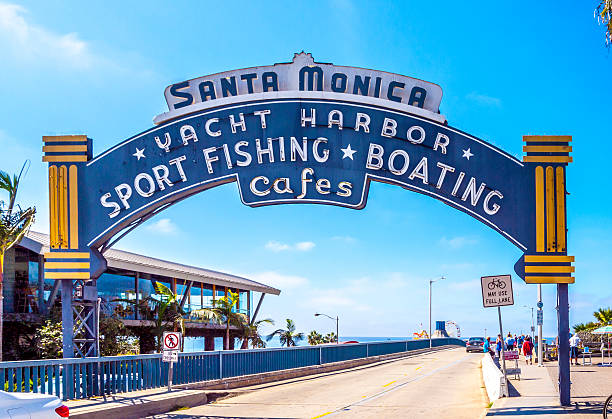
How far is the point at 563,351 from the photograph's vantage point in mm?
16125

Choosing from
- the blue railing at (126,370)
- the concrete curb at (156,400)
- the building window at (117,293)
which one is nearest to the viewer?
the blue railing at (126,370)

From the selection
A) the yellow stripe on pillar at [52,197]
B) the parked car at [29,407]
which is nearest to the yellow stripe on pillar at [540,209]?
the parked car at [29,407]

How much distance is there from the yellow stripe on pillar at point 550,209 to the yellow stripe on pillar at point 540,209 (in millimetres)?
121

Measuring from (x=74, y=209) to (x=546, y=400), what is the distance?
13585 millimetres

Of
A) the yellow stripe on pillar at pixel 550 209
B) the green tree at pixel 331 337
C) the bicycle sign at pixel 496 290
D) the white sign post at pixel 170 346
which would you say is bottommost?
the green tree at pixel 331 337

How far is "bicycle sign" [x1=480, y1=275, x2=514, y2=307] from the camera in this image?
16359mm

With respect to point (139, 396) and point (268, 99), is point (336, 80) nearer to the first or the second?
point (268, 99)

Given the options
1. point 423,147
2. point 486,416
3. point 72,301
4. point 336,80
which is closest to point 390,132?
point 423,147

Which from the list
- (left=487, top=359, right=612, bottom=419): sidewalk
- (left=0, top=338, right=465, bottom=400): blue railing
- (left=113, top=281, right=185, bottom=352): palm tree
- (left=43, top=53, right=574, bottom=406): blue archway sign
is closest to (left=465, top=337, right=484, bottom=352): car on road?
(left=113, top=281, right=185, bottom=352): palm tree

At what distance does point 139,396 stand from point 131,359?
111cm

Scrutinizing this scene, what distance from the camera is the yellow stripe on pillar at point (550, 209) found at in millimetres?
16812

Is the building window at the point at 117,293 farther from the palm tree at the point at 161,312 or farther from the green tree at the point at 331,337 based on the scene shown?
the green tree at the point at 331,337

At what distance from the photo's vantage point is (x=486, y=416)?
14711mm

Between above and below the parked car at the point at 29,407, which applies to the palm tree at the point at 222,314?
below
